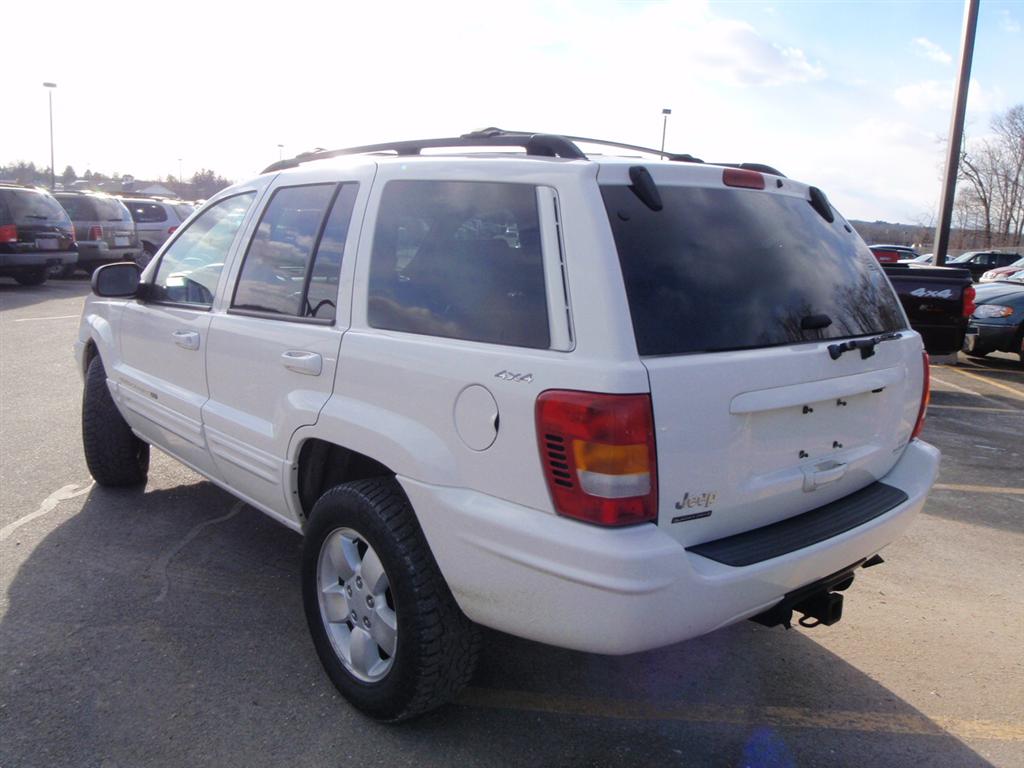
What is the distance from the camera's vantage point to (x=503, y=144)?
3.01 m

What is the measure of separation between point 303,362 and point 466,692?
1355 mm

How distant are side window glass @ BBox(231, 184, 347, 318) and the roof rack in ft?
1.07

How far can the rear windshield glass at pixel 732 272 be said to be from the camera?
95.0 inches

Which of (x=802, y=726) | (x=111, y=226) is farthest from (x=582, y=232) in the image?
(x=111, y=226)

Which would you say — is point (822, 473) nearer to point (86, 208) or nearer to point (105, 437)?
point (105, 437)

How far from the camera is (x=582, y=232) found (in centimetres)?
239

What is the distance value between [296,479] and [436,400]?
99cm

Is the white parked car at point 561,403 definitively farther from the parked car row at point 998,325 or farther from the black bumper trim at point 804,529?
the parked car row at point 998,325

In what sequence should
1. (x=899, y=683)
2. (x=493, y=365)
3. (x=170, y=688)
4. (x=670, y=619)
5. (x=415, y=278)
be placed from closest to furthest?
(x=670, y=619) < (x=493, y=365) < (x=415, y=278) < (x=170, y=688) < (x=899, y=683)

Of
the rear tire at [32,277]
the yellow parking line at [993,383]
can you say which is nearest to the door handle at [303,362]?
the yellow parking line at [993,383]

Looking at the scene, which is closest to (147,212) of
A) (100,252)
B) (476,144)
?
(100,252)

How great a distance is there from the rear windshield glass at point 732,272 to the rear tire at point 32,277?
16.1m

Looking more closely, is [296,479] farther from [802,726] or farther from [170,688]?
[802,726]

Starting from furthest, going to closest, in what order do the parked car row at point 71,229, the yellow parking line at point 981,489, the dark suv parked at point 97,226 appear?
the dark suv parked at point 97,226 → the parked car row at point 71,229 → the yellow parking line at point 981,489
